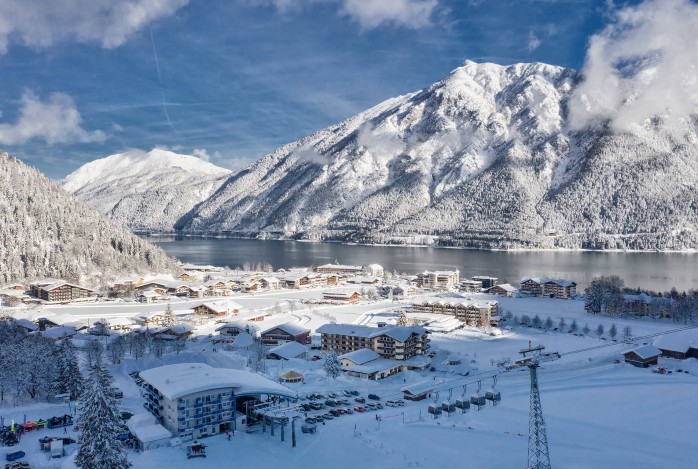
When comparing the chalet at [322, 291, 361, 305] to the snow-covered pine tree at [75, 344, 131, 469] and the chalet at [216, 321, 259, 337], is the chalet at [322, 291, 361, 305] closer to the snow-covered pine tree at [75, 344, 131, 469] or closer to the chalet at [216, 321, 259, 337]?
the chalet at [216, 321, 259, 337]

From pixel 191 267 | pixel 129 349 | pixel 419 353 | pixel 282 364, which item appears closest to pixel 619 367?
pixel 419 353

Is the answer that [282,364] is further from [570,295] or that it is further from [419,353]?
[570,295]

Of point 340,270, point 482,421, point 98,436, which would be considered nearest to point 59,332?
point 98,436

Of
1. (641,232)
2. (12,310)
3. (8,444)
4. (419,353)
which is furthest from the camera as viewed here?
(641,232)

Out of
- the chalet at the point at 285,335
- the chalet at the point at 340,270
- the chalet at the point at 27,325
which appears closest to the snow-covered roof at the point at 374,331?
the chalet at the point at 285,335

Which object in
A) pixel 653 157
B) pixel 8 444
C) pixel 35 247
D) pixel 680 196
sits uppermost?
pixel 653 157

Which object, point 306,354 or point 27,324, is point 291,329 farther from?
point 27,324
